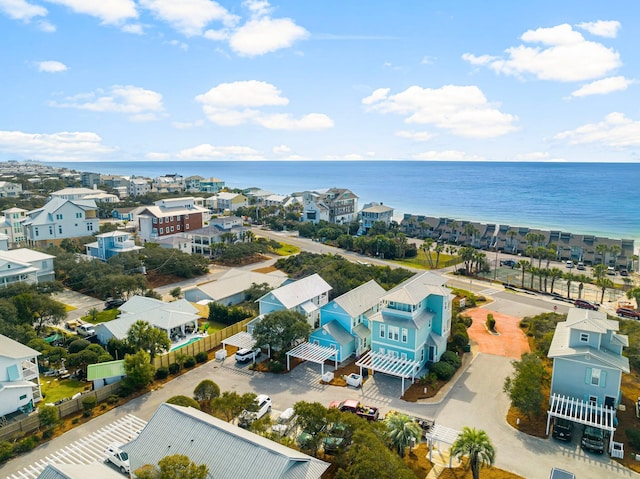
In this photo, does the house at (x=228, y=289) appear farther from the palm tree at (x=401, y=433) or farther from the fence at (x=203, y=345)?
the palm tree at (x=401, y=433)

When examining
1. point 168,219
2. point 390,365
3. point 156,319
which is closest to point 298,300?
Answer: point 390,365

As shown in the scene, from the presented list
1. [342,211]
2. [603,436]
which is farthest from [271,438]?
[342,211]

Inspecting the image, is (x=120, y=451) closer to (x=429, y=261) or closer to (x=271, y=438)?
(x=271, y=438)

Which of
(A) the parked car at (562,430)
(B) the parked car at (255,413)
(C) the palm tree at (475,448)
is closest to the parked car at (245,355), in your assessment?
(B) the parked car at (255,413)

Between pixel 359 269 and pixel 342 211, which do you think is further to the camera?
pixel 342 211

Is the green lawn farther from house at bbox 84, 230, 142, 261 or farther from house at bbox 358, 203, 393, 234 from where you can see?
house at bbox 358, 203, 393, 234
